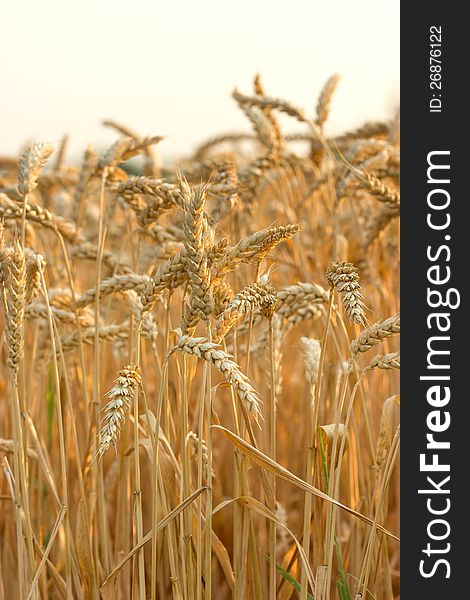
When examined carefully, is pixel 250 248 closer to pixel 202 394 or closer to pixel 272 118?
pixel 202 394

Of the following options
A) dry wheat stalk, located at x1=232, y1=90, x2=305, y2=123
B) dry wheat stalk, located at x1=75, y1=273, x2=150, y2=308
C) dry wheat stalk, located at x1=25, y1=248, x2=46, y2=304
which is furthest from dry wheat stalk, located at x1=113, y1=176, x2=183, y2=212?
dry wheat stalk, located at x1=232, y1=90, x2=305, y2=123

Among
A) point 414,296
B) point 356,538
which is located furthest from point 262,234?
point 356,538

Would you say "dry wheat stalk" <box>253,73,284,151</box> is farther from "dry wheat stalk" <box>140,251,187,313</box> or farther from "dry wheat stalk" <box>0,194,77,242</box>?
"dry wheat stalk" <box>140,251,187,313</box>

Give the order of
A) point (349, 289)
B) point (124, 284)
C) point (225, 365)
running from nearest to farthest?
point (225, 365), point (349, 289), point (124, 284)

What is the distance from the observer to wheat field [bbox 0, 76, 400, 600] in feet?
4.37

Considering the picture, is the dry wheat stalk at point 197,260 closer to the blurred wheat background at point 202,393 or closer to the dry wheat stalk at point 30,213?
the blurred wheat background at point 202,393

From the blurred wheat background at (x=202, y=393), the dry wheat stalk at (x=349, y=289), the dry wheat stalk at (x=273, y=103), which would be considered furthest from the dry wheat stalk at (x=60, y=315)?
the dry wheat stalk at (x=273, y=103)

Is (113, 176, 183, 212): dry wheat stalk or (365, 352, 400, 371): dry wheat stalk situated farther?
(113, 176, 183, 212): dry wheat stalk

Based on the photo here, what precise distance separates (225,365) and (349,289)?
0.27m

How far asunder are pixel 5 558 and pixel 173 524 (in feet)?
2.31

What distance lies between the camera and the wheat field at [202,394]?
1331mm

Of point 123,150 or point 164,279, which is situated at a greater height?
point 123,150

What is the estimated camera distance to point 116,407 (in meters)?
1.21

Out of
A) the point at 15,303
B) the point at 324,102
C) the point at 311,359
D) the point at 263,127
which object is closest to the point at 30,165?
the point at 15,303
